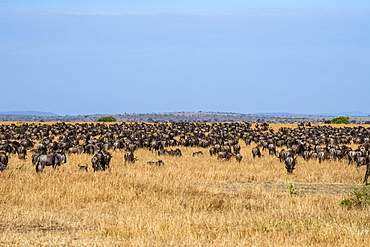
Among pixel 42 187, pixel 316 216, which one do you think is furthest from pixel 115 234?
pixel 42 187

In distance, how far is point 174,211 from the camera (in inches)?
537

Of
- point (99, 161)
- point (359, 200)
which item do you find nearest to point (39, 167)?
point (99, 161)

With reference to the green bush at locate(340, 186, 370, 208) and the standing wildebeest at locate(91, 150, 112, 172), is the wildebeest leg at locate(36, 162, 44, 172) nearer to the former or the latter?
the standing wildebeest at locate(91, 150, 112, 172)

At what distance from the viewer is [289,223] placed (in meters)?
11.8

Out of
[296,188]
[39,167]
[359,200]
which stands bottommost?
[296,188]

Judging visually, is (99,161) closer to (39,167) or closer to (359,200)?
Result: (39,167)

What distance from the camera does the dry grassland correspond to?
10.3m

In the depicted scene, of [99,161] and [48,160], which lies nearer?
[48,160]

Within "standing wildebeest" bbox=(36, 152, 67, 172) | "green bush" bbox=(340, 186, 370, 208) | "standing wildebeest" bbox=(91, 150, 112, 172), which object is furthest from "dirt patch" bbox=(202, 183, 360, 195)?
"standing wildebeest" bbox=(36, 152, 67, 172)

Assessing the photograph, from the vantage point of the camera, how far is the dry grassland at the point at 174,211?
33.8ft

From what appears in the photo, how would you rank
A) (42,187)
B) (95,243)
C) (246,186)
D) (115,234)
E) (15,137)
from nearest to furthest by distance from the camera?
(95,243) → (115,234) → (42,187) → (246,186) → (15,137)

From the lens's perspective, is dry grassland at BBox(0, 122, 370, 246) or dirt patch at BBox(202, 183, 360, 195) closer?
dry grassland at BBox(0, 122, 370, 246)

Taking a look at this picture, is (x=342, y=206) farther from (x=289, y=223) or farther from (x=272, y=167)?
(x=272, y=167)

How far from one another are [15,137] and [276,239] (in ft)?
139
